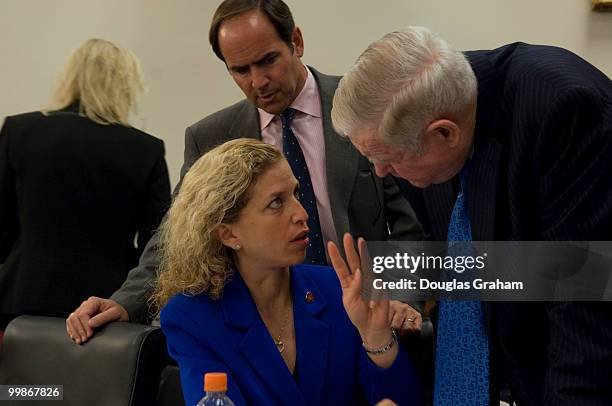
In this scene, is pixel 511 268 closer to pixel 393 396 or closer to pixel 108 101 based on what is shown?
pixel 393 396

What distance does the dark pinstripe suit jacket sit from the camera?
147 cm

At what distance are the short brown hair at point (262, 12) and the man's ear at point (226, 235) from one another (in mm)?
526

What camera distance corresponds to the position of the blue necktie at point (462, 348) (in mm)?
1806

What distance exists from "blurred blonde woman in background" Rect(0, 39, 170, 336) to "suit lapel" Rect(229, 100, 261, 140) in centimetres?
58

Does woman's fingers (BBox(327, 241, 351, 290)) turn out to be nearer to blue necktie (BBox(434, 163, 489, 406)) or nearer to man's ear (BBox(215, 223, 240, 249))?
blue necktie (BBox(434, 163, 489, 406))

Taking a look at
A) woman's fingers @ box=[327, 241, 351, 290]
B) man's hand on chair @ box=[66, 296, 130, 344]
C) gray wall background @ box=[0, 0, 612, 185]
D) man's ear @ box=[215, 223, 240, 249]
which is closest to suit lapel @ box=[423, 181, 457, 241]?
woman's fingers @ box=[327, 241, 351, 290]

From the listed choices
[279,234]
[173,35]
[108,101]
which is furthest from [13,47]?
[279,234]

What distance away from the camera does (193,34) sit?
4.17 m

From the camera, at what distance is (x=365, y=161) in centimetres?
237

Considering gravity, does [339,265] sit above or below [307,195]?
below

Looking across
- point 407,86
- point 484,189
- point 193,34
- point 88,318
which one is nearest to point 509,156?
point 484,189

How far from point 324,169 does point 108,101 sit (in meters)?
0.94

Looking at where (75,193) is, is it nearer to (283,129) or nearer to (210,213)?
(283,129)

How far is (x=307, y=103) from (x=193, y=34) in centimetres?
191
